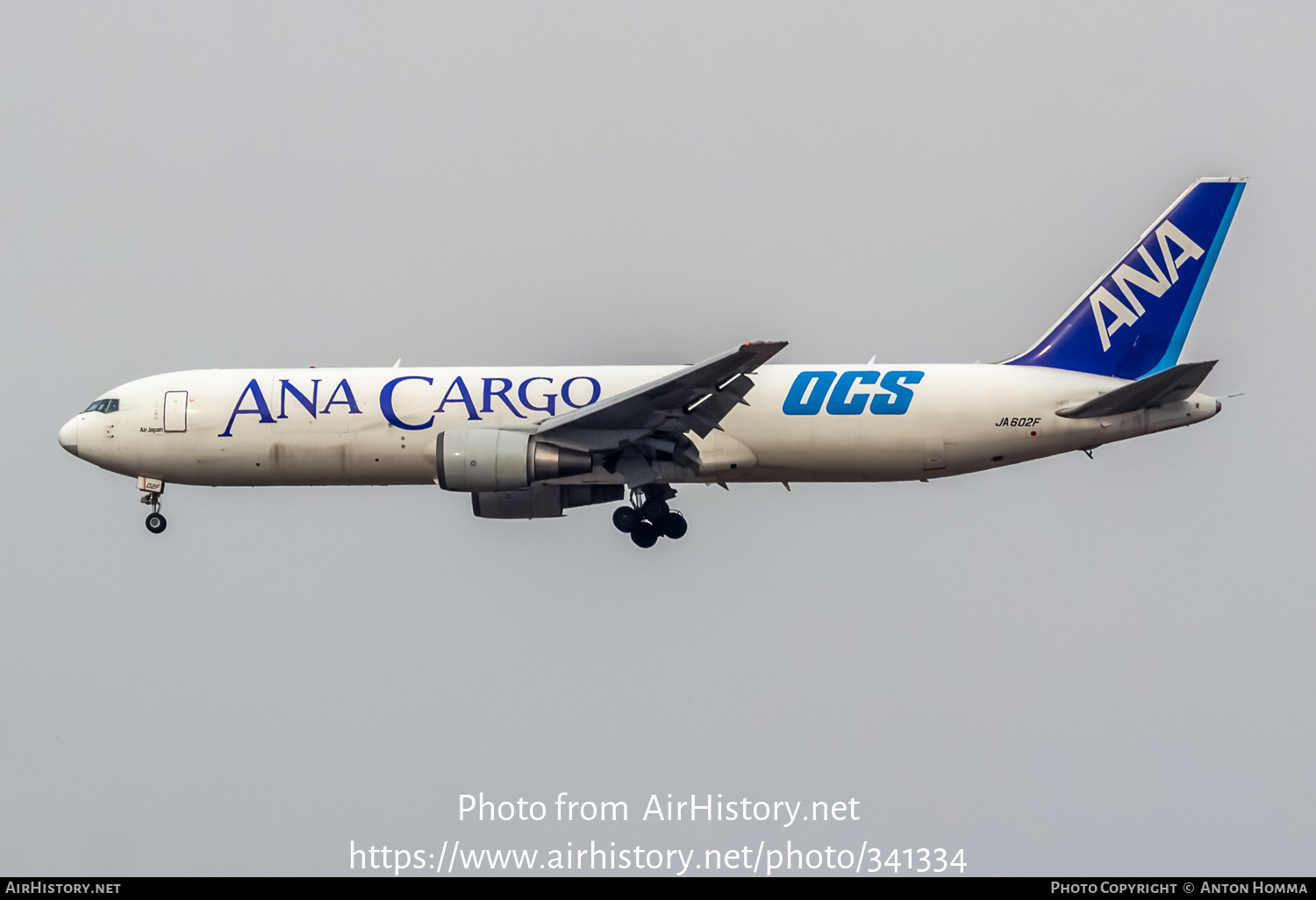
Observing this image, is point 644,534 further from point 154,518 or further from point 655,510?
point 154,518

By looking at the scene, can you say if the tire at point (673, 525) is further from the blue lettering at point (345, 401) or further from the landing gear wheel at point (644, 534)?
the blue lettering at point (345, 401)

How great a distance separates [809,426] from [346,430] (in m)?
8.73

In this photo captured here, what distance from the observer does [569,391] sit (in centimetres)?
2962

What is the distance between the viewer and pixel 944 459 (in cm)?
2858

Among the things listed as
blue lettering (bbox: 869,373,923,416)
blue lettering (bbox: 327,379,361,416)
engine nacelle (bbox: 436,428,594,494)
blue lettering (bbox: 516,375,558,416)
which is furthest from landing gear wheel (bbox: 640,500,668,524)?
blue lettering (bbox: 327,379,361,416)

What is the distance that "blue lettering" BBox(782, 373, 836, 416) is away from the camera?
2861cm

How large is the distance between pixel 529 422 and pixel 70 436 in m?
9.60

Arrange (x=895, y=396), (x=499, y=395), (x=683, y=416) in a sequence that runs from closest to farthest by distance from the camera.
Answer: (x=683, y=416) → (x=895, y=396) → (x=499, y=395)

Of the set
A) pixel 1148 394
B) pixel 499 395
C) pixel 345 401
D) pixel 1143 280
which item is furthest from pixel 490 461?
pixel 1143 280

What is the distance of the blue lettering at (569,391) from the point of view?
29547 mm

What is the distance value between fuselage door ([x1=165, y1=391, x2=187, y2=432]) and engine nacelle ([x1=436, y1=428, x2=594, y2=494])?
6.06 meters

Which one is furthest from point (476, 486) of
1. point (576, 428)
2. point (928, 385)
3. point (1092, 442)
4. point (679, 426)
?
point (1092, 442)

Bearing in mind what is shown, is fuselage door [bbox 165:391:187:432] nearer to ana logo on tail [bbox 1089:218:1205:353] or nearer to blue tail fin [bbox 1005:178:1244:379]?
blue tail fin [bbox 1005:178:1244:379]

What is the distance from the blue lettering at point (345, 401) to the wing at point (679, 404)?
3.89m
